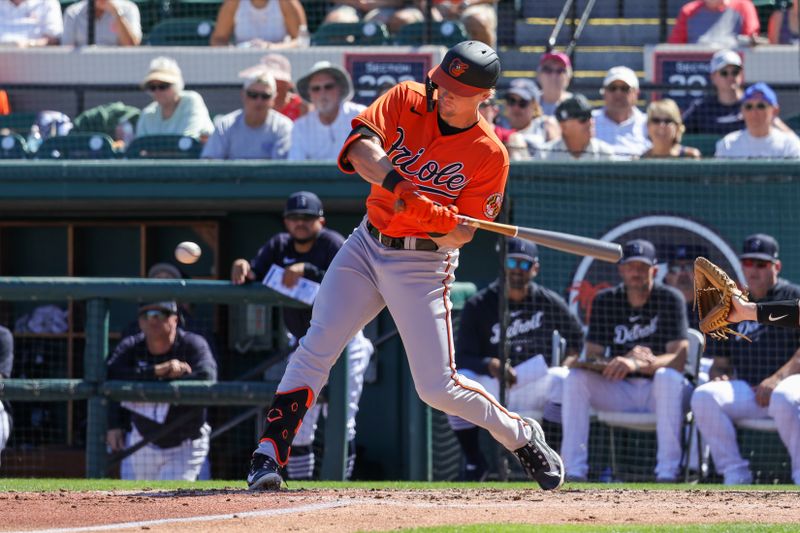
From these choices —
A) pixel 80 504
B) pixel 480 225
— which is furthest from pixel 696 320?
pixel 80 504

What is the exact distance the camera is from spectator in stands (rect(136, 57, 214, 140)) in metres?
9.30

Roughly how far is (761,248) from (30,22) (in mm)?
6414

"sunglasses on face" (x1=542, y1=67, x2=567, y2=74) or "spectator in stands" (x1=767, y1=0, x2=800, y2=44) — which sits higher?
"spectator in stands" (x1=767, y1=0, x2=800, y2=44)

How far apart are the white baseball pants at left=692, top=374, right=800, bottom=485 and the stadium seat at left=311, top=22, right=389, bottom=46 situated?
4177 millimetres

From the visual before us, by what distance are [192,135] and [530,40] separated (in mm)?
3689

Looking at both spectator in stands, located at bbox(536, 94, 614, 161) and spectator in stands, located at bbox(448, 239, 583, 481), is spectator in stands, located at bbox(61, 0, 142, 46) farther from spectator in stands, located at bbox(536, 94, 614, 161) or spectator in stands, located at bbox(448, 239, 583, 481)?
spectator in stands, located at bbox(448, 239, 583, 481)

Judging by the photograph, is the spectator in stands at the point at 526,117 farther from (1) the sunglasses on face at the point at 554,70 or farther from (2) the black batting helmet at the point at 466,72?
(2) the black batting helmet at the point at 466,72

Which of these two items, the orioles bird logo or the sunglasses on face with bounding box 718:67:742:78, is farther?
the sunglasses on face with bounding box 718:67:742:78

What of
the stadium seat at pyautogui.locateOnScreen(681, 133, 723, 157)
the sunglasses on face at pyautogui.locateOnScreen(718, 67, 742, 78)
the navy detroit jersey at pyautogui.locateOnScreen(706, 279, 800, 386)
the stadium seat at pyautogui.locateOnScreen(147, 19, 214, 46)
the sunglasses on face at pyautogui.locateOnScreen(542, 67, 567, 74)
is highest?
the stadium seat at pyautogui.locateOnScreen(147, 19, 214, 46)

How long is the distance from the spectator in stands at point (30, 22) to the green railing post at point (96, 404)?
14.6 ft

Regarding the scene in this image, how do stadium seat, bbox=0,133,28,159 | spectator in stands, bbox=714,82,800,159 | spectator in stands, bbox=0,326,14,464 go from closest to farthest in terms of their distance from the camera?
spectator in stands, bbox=0,326,14,464 → spectator in stands, bbox=714,82,800,159 → stadium seat, bbox=0,133,28,159

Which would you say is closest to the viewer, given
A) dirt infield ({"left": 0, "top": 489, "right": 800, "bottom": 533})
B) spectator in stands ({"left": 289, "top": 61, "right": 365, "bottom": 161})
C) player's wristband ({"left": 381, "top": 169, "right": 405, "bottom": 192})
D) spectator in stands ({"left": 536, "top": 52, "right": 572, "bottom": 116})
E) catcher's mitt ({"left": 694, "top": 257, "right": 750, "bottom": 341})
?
dirt infield ({"left": 0, "top": 489, "right": 800, "bottom": 533})

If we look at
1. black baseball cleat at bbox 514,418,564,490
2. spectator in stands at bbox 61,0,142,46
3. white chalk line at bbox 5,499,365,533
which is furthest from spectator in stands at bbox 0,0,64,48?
white chalk line at bbox 5,499,365,533

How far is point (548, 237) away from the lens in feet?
17.3
